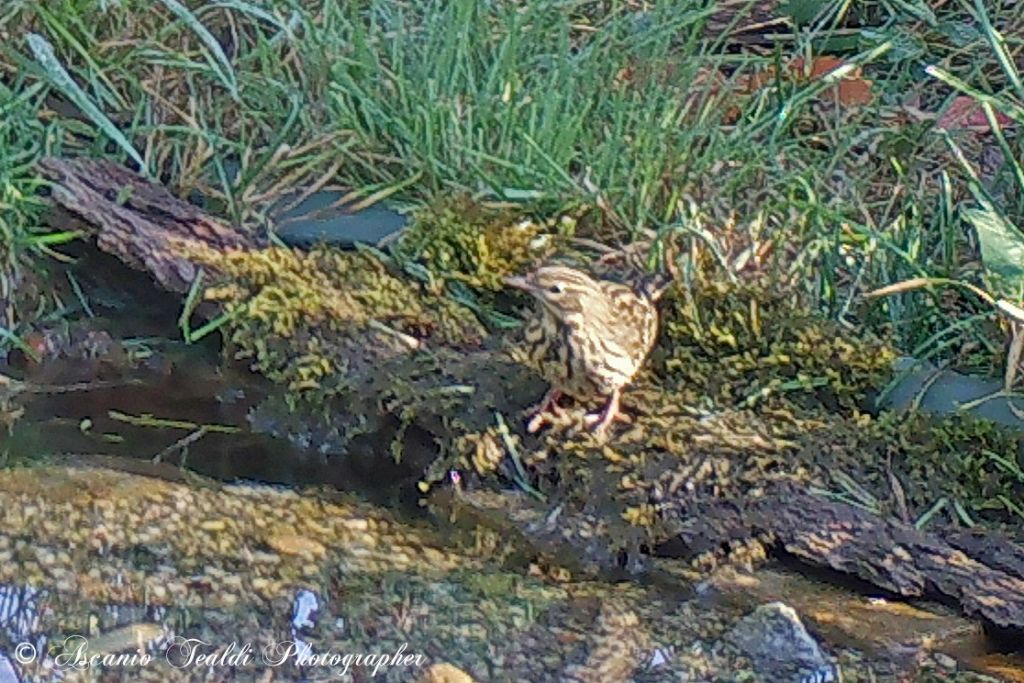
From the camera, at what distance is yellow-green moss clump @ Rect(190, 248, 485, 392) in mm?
3699

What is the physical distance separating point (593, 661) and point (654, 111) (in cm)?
188

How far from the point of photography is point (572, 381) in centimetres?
336

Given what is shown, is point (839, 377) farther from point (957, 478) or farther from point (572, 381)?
point (572, 381)

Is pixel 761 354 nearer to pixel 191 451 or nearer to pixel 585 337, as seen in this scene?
pixel 585 337

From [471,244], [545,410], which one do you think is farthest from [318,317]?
[545,410]

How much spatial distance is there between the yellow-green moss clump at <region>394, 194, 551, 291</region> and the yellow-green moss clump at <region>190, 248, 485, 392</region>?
0.09 metres

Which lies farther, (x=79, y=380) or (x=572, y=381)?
(x=79, y=380)

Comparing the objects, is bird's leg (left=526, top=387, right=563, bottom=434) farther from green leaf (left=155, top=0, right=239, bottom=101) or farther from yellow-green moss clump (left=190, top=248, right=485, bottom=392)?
green leaf (left=155, top=0, right=239, bottom=101)

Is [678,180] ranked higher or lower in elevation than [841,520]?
higher

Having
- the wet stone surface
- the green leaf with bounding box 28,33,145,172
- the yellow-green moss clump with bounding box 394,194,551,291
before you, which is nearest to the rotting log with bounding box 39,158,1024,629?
the wet stone surface

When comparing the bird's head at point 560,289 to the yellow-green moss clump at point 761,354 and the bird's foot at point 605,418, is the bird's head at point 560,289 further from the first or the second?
the yellow-green moss clump at point 761,354

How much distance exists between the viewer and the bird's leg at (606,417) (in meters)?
3.39

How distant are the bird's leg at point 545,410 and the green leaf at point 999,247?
943 millimetres

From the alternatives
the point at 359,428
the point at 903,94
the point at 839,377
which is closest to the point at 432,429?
the point at 359,428
